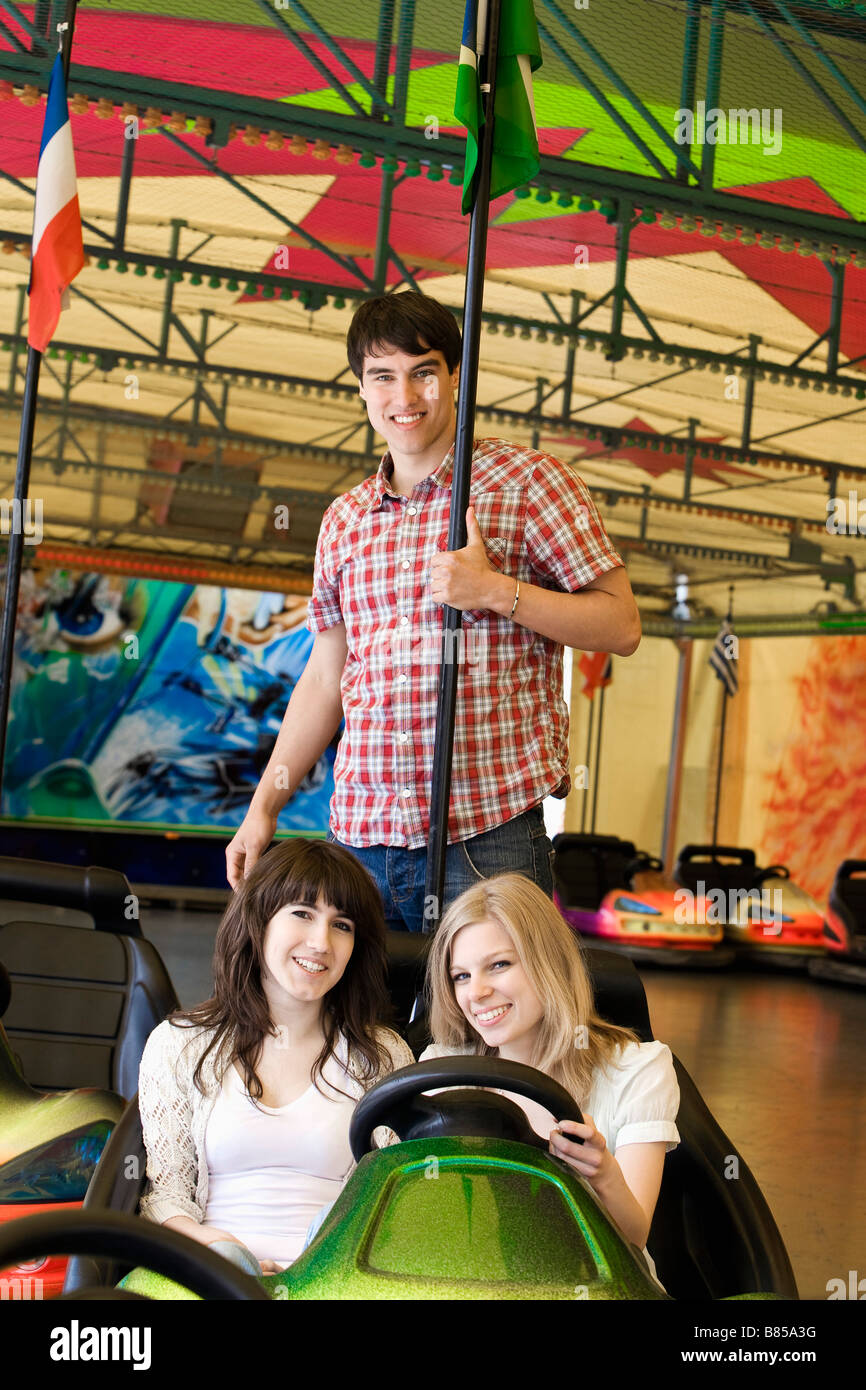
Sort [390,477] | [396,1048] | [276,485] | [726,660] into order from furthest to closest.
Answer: [726,660] → [276,485] → [390,477] → [396,1048]

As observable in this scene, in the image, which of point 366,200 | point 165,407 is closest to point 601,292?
point 366,200

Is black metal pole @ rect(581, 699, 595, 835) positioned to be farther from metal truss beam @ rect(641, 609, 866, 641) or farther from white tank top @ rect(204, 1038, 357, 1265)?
white tank top @ rect(204, 1038, 357, 1265)

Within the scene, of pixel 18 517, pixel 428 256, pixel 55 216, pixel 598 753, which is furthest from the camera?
pixel 598 753

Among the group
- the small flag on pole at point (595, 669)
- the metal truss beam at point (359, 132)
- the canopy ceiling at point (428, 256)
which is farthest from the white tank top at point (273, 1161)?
the small flag on pole at point (595, 669)

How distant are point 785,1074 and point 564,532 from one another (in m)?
3.77

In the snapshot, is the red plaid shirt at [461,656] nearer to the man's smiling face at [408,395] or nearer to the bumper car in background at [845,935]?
the man's smiling face at [408,395]

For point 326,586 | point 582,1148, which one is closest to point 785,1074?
point 326,586

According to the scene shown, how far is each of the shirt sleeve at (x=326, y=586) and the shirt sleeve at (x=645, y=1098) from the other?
726 mm

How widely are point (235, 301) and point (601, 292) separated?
1.75 metres

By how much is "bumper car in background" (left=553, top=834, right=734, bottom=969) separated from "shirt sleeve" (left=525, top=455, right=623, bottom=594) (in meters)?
5.98

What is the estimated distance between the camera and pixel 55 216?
111 inches

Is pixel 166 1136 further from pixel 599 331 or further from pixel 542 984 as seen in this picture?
pixel 599 331

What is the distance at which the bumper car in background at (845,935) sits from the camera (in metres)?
7.86
